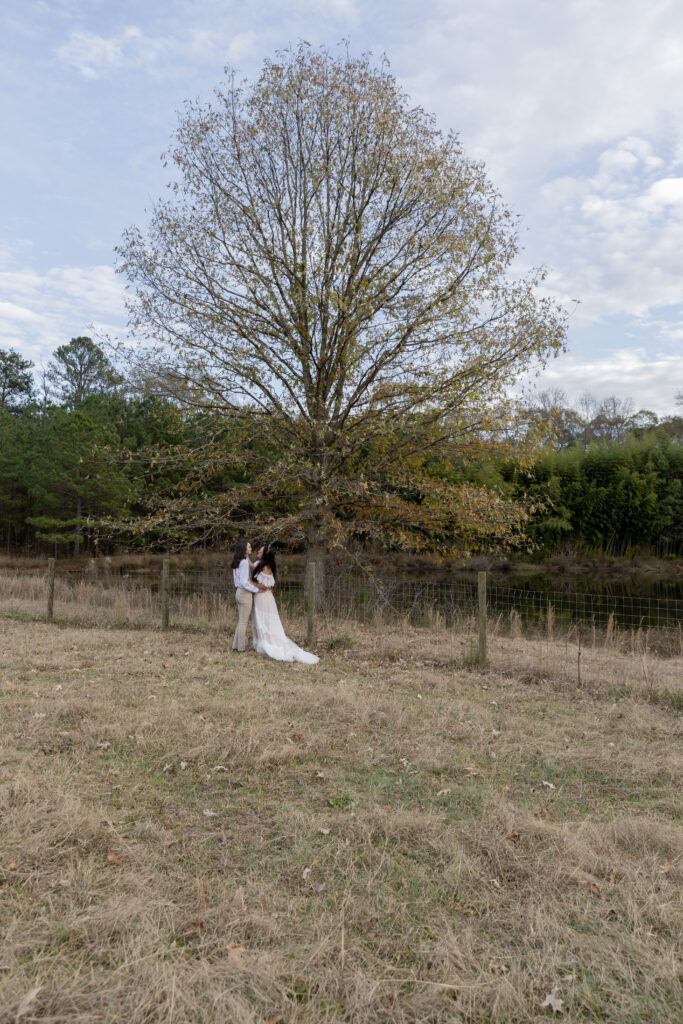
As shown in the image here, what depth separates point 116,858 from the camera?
333 centimetres

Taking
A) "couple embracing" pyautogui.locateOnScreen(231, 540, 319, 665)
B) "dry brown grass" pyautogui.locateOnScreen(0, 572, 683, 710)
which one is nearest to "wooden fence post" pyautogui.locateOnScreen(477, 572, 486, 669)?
"dry brown grass" pyautogui.locateOnScreen(0, 572, 683, 710)

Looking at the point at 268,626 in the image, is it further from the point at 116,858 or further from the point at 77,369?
the point at 77,369

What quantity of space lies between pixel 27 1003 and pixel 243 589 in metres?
7.20

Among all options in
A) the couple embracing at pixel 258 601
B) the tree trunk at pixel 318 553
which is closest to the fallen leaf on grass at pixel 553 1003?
the couple embracing at pixel 258 601

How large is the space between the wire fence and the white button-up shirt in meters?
1.61

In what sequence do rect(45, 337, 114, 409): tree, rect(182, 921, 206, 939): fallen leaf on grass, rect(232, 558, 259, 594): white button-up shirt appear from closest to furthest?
rect(182, 921, 206, 939): fallen leaf on grass → rect(232, 558, 259, 594): white button-up shirt → rect(45, 337, 114, 409): tree

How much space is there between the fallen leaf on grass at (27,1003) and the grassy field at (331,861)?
13 millimetres

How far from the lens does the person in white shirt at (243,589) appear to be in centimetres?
941

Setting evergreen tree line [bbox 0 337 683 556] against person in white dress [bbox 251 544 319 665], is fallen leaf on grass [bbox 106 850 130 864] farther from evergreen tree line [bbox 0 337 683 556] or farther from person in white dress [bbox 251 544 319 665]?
evergreen tree line [bbox 0 337 683 556]

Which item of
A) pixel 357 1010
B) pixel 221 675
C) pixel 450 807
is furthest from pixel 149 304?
pixel 357 1010

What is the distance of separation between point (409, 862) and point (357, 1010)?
1093 millimetres

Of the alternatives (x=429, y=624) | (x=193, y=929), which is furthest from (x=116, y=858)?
(x=429, y=624)

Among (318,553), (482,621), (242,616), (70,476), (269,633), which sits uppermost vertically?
(70,476)

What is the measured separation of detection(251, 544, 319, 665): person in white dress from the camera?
9.05 metres
